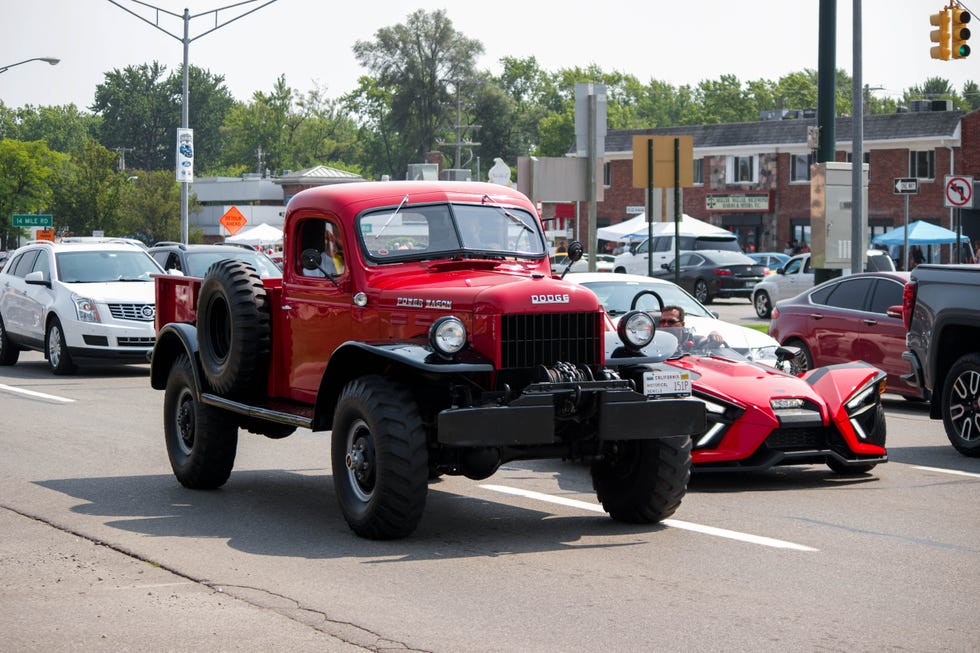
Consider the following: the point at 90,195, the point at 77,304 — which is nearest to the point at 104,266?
the point at 77,304

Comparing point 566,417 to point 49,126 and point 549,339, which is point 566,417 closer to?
point 549,339

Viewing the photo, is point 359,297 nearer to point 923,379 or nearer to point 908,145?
point 923,379

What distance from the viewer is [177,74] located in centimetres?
16200

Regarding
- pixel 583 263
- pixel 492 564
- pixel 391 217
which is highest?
pixel 583 263

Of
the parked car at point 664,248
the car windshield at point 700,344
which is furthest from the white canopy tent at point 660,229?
the car windshield at point 700,344

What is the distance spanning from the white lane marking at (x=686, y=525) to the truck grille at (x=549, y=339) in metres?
1.23

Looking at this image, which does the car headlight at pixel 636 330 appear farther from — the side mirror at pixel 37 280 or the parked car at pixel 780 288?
the parked car at pixel 780 288

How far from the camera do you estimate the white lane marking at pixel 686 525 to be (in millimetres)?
8430

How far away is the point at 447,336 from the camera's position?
26.7 ft

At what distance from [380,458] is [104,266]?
1469 centimetres

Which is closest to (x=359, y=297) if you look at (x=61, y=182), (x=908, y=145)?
(x=908, y=145)

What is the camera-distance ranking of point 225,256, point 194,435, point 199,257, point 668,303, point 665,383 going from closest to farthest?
point 665,383 < point 194,435 < point 668,303 < point 199,257 < point 225,256

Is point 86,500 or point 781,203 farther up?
point 781,203

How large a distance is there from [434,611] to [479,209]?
3793 millimetres
